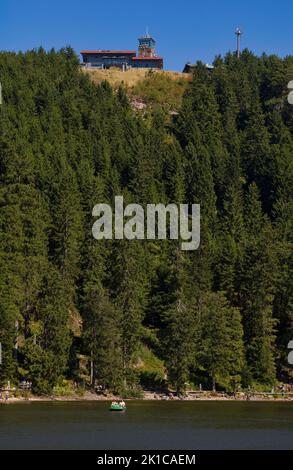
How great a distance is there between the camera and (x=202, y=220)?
15462cm

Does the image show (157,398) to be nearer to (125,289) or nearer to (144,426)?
(125,289)

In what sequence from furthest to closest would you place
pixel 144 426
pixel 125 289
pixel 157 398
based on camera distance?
pixel 125 289 → pixel 157 398 → pixel 144 426

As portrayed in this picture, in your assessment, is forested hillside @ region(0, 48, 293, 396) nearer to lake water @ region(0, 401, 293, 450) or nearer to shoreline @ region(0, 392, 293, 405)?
shoreline @ region(0, 392, 293, 405)

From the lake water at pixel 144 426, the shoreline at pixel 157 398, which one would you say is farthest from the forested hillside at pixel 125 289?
the lake water at pixel 144 426

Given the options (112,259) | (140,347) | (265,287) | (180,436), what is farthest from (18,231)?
(180,436)

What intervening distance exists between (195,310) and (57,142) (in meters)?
59.8

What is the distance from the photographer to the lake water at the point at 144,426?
2618 inches

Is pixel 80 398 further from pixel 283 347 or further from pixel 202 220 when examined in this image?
pixel 202 220

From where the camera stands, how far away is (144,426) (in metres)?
78.6

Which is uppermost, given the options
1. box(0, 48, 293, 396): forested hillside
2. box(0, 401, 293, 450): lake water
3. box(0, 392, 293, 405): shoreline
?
box(0, 48, 293, 396): forested hillside

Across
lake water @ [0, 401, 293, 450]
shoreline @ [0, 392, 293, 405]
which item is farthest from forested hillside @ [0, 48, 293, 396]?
lake water @ [0, 401, 293, 450]

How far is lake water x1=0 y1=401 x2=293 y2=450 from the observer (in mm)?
66500

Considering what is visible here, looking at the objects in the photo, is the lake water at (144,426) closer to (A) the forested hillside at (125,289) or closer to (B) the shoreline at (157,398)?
(B) the shoreline at (157,398)

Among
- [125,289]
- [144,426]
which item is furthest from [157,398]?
[144,426]
